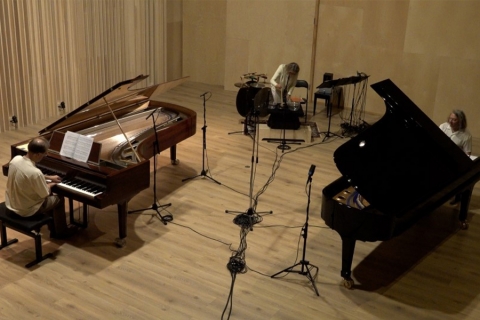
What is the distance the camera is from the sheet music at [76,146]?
561 centimetres

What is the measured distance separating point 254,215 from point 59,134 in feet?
7.29

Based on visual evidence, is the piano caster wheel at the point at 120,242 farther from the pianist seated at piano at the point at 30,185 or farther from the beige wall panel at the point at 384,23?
the beige wall panel at the point at 384,23

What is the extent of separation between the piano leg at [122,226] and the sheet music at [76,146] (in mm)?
581

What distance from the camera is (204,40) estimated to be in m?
12.0

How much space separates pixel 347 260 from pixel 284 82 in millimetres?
4307

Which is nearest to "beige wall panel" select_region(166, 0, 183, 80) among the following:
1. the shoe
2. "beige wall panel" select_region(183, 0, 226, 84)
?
"beige wall panel" select_region(183, 0, 226, 84)

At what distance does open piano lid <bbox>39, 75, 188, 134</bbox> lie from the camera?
579cm

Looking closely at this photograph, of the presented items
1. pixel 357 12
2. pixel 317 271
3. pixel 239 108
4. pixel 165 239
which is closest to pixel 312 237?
pixel 317 271

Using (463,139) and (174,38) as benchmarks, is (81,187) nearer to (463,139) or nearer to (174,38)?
(463,139)

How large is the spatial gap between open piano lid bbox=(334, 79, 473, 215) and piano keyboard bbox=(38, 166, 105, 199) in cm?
216

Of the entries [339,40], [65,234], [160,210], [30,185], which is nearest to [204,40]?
[339,40]

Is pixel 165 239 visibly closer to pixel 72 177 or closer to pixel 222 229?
pixel 222 229

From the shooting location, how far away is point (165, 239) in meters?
6.07

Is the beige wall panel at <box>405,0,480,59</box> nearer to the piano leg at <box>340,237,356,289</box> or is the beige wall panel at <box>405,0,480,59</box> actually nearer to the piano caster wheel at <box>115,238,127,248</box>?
the piano leg at <box>340,237,356,289</box>
